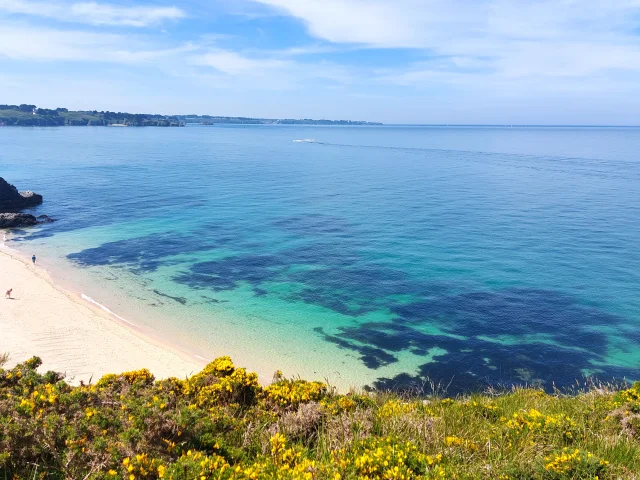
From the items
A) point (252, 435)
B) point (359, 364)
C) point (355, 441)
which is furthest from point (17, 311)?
point (355, 441)

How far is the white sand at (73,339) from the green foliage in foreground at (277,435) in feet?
35.3

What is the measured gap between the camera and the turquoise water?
2398cm

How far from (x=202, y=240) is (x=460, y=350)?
2918 cm

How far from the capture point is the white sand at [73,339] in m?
21.7

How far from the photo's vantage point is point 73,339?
24422 millimetres

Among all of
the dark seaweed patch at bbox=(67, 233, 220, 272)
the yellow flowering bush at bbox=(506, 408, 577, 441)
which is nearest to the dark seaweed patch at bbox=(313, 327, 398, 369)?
the yellow flowering bush at bbox=(506, 408, 577, 441)

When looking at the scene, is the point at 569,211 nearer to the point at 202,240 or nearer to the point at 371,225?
the point at 371,225

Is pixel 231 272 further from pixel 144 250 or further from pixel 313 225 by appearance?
pixel 313 225

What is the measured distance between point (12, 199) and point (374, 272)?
52.2m

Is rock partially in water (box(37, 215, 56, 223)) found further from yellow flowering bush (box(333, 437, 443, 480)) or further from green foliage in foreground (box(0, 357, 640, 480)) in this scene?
yellow flowering bush (box(333, 437, 443, 480))

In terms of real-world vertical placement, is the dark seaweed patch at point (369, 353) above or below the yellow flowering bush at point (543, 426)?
below

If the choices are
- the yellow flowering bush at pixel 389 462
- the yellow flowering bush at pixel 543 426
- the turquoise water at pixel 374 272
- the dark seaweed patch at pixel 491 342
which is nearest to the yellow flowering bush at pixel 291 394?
the yellow flowering bush at pixel 389 462

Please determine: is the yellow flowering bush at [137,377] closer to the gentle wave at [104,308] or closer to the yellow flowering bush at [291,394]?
the yellow flowering bush at [291,394]

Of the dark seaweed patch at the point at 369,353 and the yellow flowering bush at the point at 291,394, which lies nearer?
the yellow flowering bush at the point at 291,394
